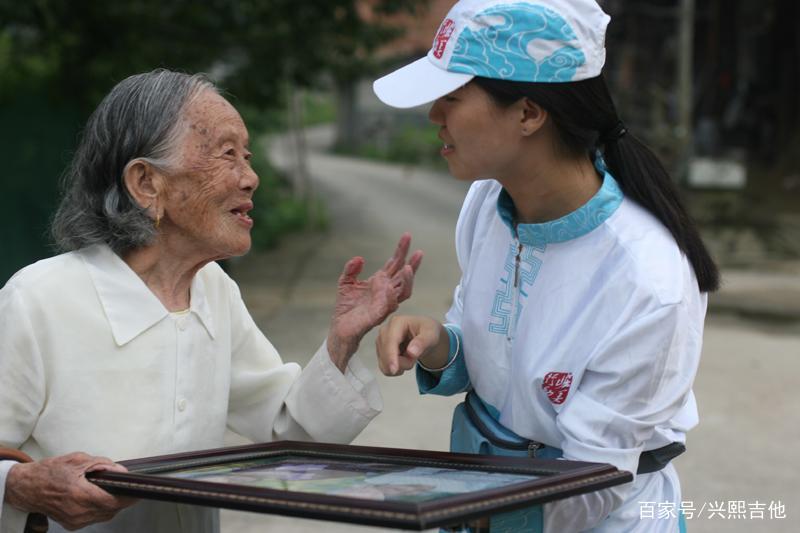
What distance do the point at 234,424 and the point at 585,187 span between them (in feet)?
3.12

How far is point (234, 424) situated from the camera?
2.46m

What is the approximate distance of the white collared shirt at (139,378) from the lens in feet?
6.73

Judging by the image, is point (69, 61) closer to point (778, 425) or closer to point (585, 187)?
point (778, 425)

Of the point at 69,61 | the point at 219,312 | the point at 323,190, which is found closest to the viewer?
the point at 219,312

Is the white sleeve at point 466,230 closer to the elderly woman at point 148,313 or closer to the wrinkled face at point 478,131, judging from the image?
the elderly woman at point 148,313

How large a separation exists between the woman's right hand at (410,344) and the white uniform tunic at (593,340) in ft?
0.20

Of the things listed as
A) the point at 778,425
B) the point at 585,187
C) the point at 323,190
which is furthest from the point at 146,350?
the point at 323,190

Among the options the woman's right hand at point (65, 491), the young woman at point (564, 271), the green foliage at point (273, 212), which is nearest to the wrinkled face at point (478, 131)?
the young woman at point (564, 271)

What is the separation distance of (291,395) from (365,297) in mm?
283

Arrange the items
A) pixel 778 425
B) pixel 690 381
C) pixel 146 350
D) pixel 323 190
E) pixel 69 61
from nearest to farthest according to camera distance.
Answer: pixel 690 381
pixel 146 350
pixel 778 425
pixel 69 61
pixel 323 190

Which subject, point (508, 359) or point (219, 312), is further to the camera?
point (219, 312)

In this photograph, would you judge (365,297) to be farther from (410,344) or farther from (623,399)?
(623,399)

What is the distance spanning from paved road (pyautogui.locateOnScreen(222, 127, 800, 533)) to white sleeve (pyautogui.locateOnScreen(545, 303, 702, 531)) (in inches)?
108

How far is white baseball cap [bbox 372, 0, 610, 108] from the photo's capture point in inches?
74.9
